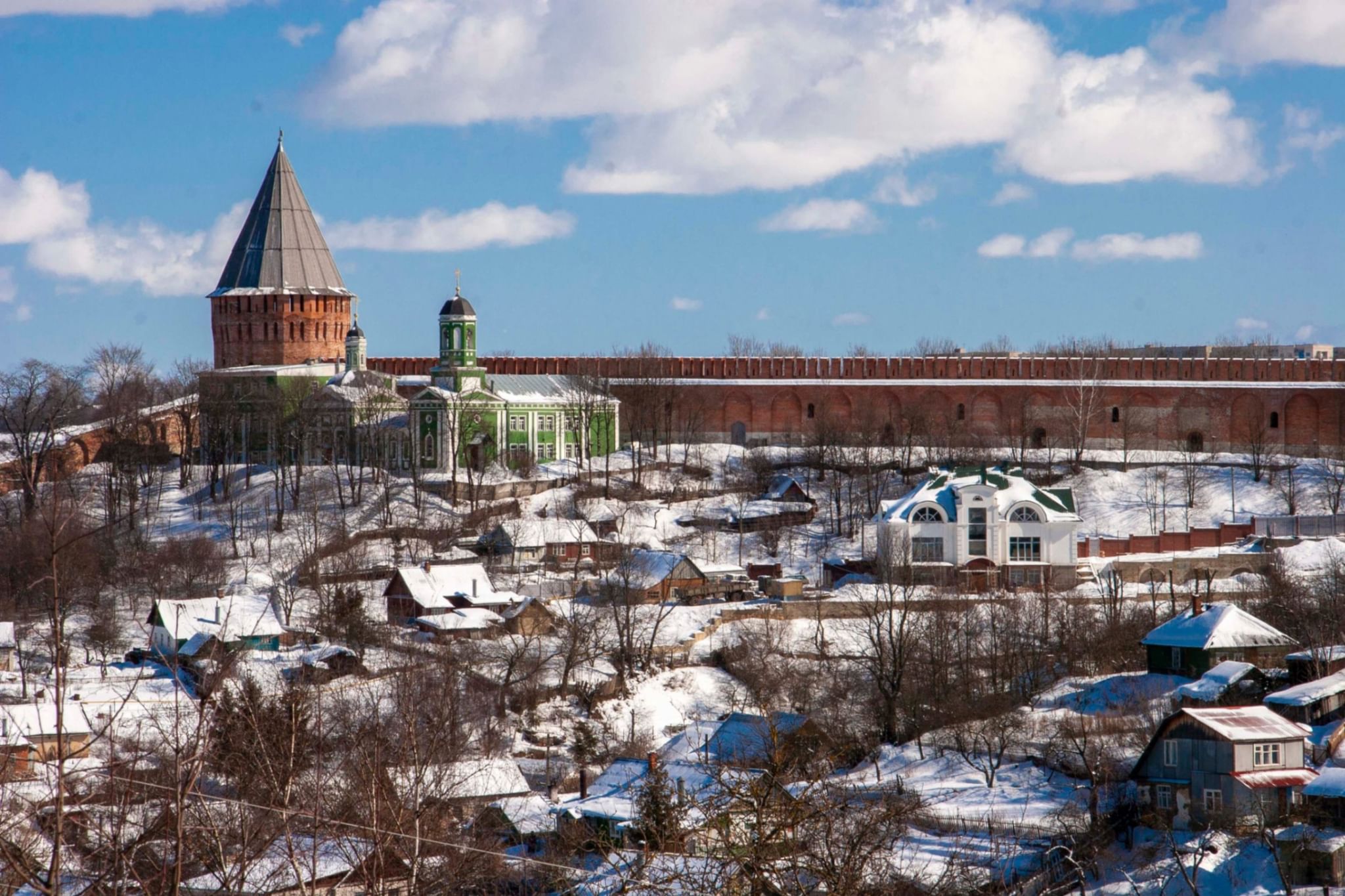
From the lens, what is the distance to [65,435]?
38.9 meters

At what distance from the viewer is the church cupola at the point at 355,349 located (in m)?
41.7

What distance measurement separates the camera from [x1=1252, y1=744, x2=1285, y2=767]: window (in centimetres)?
1894

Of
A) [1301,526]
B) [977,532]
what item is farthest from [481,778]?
[1301,526]

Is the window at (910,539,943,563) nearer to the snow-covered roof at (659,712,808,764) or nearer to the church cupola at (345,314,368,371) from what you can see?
the snow-covered roof at (659,712,808,764)

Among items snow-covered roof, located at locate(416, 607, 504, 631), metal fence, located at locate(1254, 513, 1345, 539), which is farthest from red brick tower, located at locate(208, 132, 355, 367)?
metal fence, located at locate(1254, 513, 1345, 539)

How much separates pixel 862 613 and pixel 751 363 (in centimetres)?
1643

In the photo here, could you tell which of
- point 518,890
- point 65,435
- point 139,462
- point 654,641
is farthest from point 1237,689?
point 65,435

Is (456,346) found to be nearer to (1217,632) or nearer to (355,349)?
(355,349)

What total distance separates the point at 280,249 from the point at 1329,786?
3170 cm

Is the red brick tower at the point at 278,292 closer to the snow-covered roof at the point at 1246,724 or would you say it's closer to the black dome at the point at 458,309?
the black dome at the point at 458,309

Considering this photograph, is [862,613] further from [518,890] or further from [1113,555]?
[518,890]

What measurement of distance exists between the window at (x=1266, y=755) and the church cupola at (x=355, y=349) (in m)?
26.6

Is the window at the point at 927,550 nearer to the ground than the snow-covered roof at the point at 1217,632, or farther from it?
farther from it

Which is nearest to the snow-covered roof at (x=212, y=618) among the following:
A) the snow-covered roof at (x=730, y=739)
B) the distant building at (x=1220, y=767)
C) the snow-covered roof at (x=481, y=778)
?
the snow-covered roof at (x=730, y=739)
